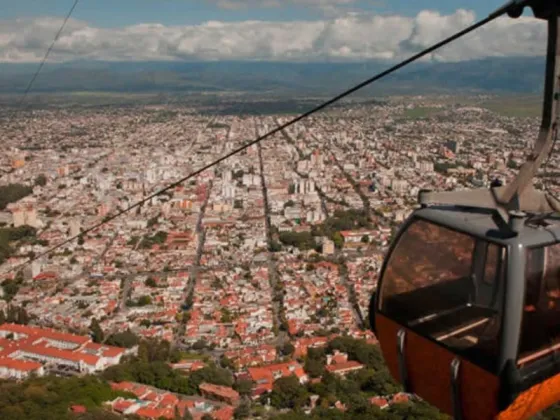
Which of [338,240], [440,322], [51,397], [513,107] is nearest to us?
[440,322]

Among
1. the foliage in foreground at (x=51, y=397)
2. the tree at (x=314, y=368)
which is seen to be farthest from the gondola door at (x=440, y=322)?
the tree at (x=314, y=368)

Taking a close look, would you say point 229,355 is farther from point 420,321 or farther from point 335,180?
point 335,180

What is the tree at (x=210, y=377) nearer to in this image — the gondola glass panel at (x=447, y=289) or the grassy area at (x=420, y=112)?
the gondola glass panel at (x=447, y=289)

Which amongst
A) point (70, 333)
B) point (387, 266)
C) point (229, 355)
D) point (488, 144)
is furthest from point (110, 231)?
point (488, 144)

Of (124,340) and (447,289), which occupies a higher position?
(447,289)

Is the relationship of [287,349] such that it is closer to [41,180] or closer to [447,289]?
[447,289]

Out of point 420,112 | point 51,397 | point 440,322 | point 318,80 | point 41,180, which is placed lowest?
point 51,397

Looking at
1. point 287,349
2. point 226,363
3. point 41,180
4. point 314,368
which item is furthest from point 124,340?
point 41,180
